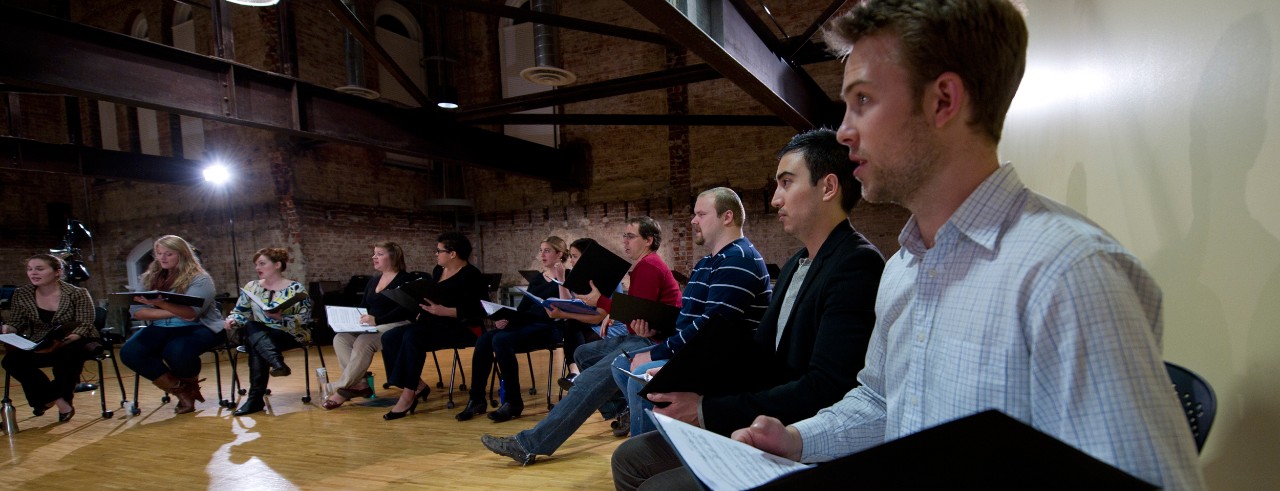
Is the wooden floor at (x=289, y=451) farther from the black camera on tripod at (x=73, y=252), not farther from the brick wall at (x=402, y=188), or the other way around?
the black camera on tripod at (x=73, y=252)

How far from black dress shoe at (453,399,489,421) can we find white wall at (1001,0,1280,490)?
409 centimetres

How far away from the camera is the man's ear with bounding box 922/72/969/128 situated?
35.0 inches

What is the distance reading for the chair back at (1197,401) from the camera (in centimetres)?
88

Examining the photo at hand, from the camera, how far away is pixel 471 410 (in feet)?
14.9

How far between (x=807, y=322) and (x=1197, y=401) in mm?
814

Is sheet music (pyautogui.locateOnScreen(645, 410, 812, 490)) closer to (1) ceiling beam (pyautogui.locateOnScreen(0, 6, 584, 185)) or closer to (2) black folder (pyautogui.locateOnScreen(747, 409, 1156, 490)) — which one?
(2) black folder (pyautogui.locateOnScreen(747, 409, 1156, 490))

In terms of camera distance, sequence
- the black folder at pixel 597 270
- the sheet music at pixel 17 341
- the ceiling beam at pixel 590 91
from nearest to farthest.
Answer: the black folder at pixel 597 270
the sheet music at pixel 17 341
the ceiling beam at pixel 590 91

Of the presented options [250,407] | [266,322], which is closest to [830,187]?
[266,322]

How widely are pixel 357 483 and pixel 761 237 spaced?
7.35 m

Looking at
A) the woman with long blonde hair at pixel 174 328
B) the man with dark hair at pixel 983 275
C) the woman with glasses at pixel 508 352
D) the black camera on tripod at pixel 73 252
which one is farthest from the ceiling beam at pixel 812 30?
the black camera on tripod at pixel 73 252

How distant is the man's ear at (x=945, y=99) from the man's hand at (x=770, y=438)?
616 mm

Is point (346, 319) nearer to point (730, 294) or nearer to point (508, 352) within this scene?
point (508, 352)

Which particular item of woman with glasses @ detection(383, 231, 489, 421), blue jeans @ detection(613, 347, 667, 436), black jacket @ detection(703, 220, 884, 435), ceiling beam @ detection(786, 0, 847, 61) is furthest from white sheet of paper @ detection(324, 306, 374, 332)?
ceiling beam @ detection(786, 0, 847, 61)

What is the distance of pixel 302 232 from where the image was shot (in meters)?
9.55
